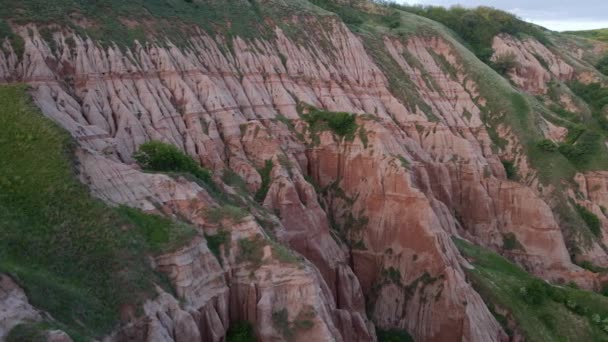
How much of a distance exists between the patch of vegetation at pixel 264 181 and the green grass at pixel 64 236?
10744 millimetres

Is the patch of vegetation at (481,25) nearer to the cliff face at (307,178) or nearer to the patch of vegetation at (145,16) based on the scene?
the cliff face at (307,178)

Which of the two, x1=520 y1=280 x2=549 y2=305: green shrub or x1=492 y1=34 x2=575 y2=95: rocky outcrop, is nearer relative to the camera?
x1=520 y1=280 x2=549 y2=305: green shrub

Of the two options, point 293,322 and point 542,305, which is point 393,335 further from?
point 293,322

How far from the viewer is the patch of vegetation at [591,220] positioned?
47.3 meters

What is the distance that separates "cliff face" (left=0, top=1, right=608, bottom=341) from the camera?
22.0 meters

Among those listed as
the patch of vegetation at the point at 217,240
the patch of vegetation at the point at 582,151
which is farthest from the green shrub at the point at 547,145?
the patch of vegetation at the point at 217,240

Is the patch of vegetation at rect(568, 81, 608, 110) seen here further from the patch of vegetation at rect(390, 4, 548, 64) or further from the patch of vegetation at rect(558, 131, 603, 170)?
the patch of vegetation at rect(558, 131, 603, 170)

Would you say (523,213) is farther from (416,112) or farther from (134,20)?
(134,20)

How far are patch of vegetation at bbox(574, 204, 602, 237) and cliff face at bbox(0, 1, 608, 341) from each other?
3.25ft

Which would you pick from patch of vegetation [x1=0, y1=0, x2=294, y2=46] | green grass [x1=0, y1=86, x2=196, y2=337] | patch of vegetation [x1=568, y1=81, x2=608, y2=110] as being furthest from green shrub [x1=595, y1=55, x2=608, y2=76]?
green grass [x1=0, y1=86, x2=196, y2=337]

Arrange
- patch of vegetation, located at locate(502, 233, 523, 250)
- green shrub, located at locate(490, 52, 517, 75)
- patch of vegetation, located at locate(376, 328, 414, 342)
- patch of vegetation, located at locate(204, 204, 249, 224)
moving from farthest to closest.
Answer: green shrub, located at locate(490, 52, 517, 75)
patch of vegetation, located at locate(502, 233, 523, 250)
patch of vegetation, located at locate(376, 328, 414, 342)
patch of vegetation, located at locate(204, 204, 249, 224)

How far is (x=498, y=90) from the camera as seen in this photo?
184 feet

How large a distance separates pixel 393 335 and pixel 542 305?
9498 millimetres

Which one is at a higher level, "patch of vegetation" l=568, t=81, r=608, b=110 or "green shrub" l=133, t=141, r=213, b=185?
"patch of vegetation" l=568, t=81, r=608, b=110
